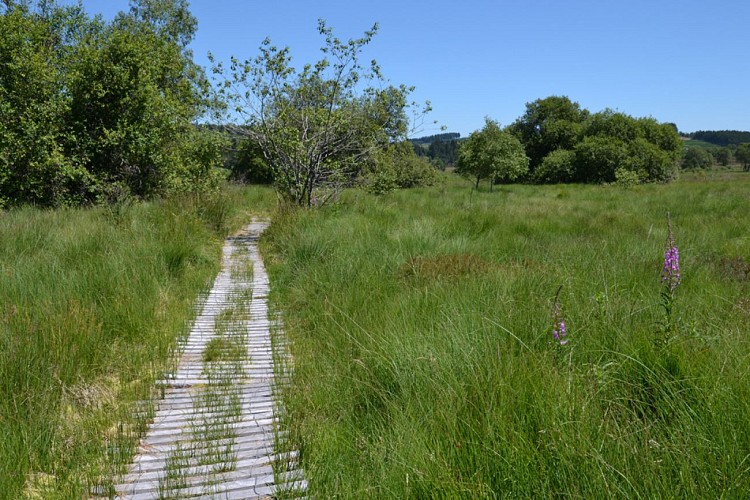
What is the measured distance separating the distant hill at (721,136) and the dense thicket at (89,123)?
495ft

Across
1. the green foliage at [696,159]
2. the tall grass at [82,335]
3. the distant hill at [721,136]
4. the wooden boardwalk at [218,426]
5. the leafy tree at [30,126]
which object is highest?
the distant hill at [721,136]

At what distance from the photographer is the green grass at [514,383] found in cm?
220

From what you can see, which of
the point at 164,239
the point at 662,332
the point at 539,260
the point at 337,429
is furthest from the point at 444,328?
the point at 164,239

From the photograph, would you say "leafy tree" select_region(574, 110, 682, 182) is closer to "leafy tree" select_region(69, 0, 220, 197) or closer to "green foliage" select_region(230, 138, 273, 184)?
"green foliage" select_region(230, 138, 273, 184)

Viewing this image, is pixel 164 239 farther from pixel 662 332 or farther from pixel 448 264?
pixel 662 332

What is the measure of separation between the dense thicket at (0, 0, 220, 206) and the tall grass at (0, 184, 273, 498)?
369cm

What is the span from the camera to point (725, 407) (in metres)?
2.41

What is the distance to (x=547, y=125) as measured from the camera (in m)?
56.0

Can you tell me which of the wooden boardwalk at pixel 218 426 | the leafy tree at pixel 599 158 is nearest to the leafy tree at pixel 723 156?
the leafy tree at pixel 599 158

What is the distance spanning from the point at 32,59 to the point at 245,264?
26.0 ft

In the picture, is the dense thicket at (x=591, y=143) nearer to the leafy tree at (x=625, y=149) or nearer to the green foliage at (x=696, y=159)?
the leafy tree at (x=625, y=149)

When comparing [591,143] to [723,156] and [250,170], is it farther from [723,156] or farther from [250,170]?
[723,156]

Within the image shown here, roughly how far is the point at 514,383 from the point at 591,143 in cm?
4805

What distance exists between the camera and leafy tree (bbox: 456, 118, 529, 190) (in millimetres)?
28359
